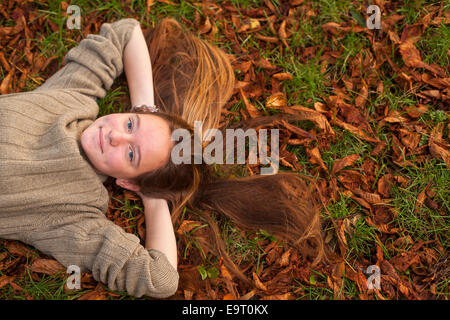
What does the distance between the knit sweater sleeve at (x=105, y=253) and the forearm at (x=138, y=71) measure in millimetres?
1063

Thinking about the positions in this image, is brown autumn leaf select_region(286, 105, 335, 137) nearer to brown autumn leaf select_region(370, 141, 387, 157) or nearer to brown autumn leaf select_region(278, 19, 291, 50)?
brown autumn leaf select_region(370, 141, 387, 157)

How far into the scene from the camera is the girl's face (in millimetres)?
2678

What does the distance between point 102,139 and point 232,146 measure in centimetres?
107

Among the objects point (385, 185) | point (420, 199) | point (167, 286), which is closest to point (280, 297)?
point (167, 286)

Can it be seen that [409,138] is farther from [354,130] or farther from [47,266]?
[47,266]

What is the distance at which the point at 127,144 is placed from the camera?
2.69 m

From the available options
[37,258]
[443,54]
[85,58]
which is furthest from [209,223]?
[443,54]

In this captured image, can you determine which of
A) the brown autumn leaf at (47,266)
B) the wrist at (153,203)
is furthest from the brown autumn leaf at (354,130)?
the brown autumn leaf at (47,266)

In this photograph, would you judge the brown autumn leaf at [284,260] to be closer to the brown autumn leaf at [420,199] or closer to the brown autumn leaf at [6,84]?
the brown autumn leaf at [420,199]

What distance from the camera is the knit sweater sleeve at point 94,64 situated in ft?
10.1

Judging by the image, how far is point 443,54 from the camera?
342cm

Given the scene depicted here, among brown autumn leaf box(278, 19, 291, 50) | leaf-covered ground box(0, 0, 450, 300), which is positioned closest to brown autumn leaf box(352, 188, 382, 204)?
leaf-covered ground box(0, 0, 450, 300)

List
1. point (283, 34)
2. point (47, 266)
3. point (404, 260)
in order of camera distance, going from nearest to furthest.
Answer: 1. point (47, 266)
2. point (404, 260)
3. point (283, 34)

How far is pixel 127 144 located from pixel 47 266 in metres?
1.09
